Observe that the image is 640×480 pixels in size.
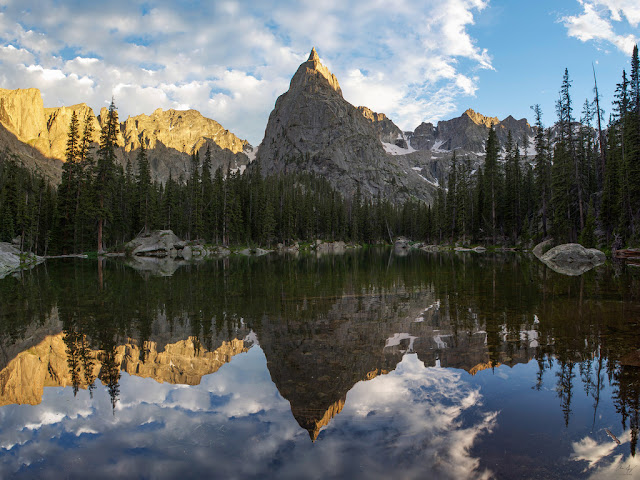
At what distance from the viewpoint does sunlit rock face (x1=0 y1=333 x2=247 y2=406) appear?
6.55 metres

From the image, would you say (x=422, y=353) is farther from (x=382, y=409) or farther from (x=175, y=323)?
(x=175, y=323)

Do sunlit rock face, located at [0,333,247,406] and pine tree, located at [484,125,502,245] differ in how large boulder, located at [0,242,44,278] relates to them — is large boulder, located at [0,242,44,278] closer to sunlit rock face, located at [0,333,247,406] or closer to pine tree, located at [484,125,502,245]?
sunlit rock face, located at [0,333,247,406]

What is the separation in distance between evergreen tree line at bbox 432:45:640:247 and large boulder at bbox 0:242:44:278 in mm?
54386

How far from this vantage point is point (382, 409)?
5.46 meters

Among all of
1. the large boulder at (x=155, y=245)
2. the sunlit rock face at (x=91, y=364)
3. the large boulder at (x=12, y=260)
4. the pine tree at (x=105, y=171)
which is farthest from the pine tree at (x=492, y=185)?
the large boulder at (x=12, y=260)

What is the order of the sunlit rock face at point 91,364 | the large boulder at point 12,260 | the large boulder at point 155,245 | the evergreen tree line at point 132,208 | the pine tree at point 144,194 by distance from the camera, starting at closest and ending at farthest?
the sunlit rock face at point 91,364
the large boulder at point 12,260
the evergreen tree line at point 132,208
the large boulder at point 155,245
the pine tree at point 144,194

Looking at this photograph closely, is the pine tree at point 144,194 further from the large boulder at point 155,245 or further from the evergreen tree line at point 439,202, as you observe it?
the large boulder at point 155,245

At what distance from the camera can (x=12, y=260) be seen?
33.9 meters

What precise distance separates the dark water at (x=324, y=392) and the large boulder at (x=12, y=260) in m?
23.7

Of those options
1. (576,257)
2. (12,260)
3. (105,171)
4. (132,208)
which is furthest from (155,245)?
A: (576,257)

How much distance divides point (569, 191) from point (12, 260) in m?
62.0

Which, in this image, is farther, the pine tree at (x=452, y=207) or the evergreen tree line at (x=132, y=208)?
the pine tree at (x=452, y=207)

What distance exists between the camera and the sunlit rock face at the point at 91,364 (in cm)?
655

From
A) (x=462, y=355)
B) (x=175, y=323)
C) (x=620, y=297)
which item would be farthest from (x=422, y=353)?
(x=620, y=297)
